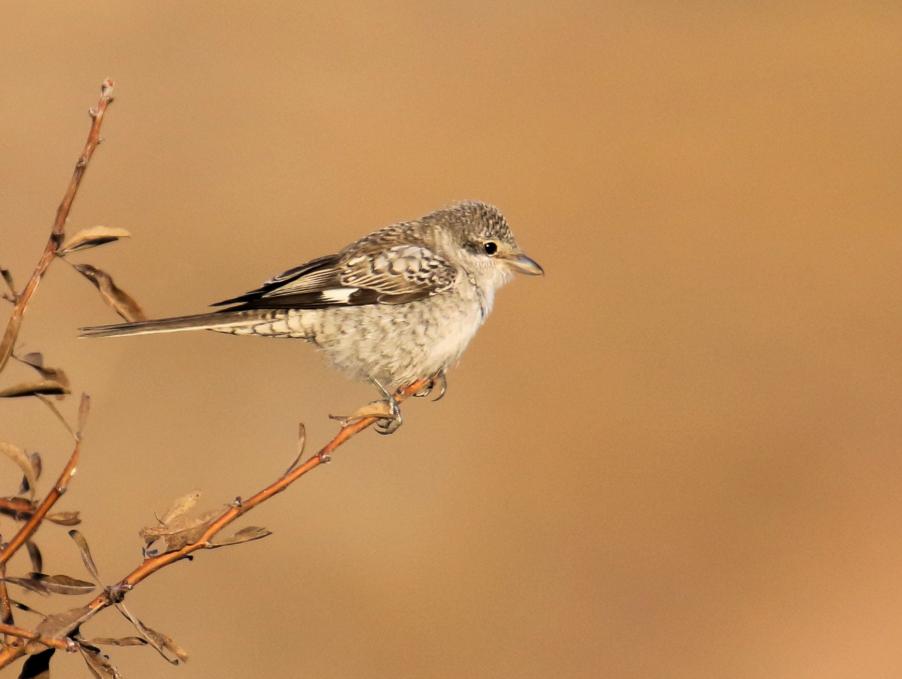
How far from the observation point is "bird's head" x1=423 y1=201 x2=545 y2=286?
19.1ft

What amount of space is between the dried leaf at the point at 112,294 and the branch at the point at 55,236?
13cm

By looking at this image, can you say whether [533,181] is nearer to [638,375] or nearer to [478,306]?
[638,375]

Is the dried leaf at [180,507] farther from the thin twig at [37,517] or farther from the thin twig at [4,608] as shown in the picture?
the thin twig at [4,608]

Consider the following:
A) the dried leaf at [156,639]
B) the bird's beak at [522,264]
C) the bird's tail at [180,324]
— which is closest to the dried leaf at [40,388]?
the dried leaf at [156,639]

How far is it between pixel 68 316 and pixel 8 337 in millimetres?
13613

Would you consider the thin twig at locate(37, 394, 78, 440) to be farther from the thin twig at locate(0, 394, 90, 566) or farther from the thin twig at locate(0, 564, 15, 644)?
the thin twig at locate(0, 564, 15, 644)

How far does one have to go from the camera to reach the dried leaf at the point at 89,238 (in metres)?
2.20

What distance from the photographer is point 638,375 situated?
50.5 feet

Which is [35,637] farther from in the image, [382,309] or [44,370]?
[382,309]

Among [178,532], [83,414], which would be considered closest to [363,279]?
[178,532]

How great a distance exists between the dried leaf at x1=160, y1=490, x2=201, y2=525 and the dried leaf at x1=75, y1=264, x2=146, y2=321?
1.16 feet

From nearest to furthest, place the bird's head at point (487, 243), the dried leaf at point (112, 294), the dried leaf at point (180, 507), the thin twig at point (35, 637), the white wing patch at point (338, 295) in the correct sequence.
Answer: the thin twig at point (35, 637)
the dried leaf at point (180, 507)
the dried leaf at point (112, 294)
the white wing patch at point (338, 295)
the bird's head at point (487, 243)

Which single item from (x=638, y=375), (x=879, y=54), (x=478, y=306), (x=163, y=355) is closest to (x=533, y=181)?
(x=638, y=375)

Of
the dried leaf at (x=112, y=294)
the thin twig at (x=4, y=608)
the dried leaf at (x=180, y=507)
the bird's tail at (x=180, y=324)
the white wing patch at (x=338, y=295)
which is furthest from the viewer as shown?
the white wing patch at (x=338, y=295)
